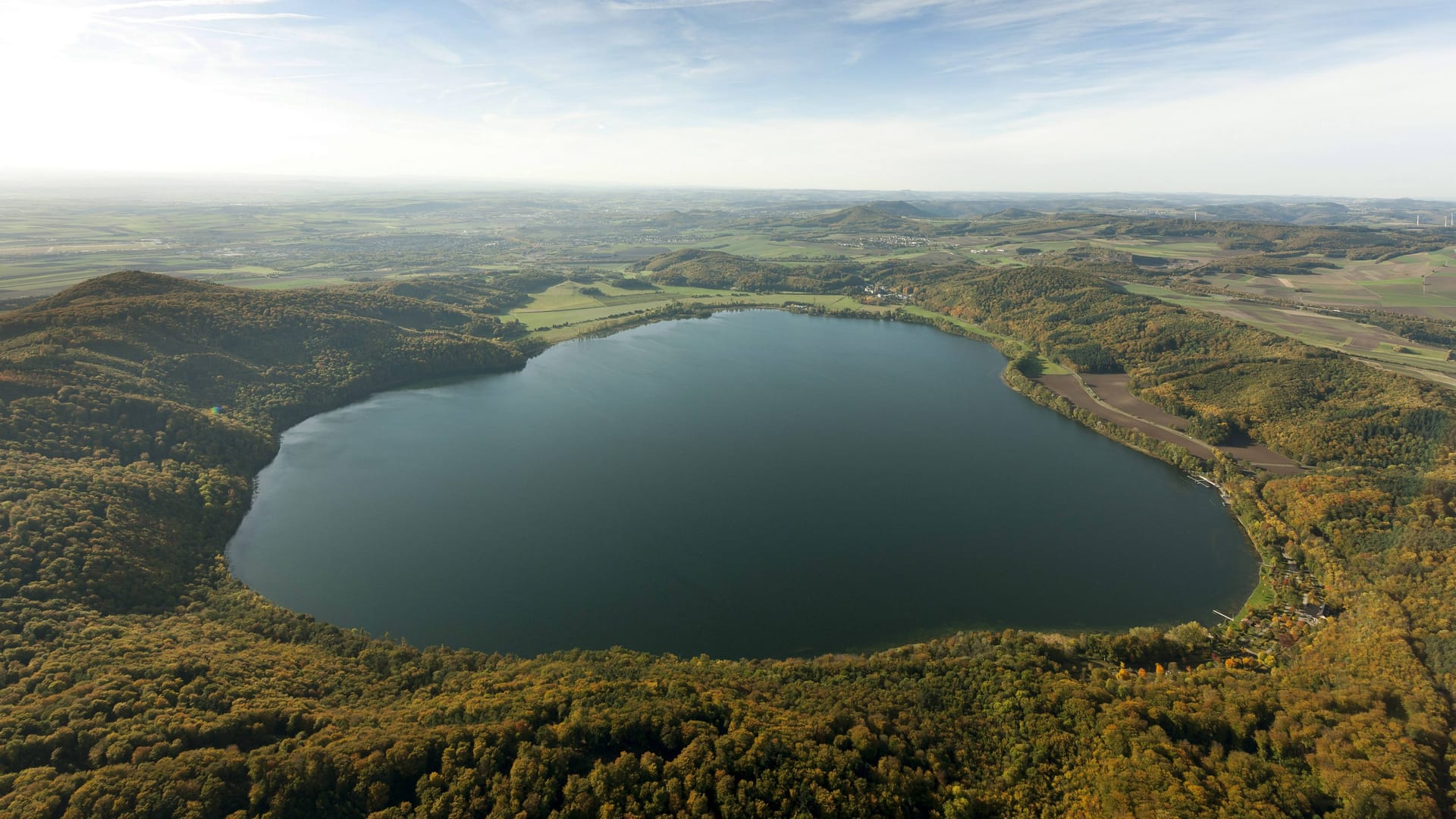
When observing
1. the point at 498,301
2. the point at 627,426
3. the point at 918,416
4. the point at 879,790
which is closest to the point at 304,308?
the point at 498,301

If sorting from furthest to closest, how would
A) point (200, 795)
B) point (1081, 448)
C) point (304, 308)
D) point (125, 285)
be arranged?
point (304, 308) < point (125, 285) < point (1081, 448) < point (200, 795)

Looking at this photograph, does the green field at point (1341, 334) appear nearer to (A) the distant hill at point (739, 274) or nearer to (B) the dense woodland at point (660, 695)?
(B) the dense woodland at point (660, 695)

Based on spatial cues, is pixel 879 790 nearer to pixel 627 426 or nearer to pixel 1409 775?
pixel 1409 775

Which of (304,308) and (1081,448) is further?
(304,308)

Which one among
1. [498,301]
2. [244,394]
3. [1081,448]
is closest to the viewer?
[1081,448]

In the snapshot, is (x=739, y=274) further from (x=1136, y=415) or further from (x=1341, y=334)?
(x=1341, y=334)

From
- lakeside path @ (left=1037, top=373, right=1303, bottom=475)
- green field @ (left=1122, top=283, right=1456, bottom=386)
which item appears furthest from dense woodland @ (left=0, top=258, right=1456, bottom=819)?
green field @ (left=1122, top=283, right=1456, bottom=386)
